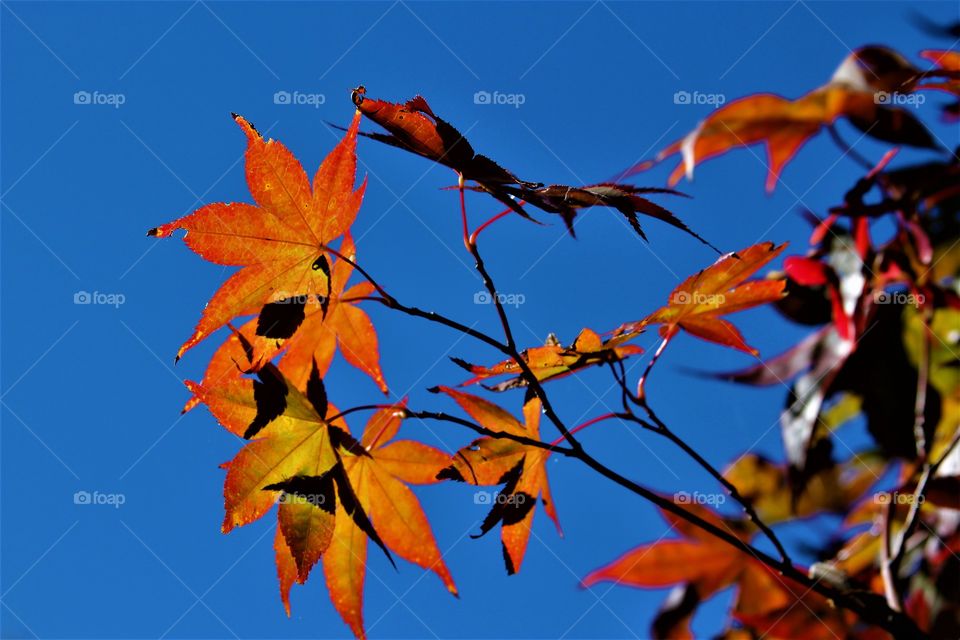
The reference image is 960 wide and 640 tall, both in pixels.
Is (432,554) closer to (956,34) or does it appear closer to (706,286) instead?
(706,286)

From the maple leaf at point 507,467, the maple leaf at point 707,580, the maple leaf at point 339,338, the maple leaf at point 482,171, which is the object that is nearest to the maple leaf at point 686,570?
the maple leaf at point 707,580

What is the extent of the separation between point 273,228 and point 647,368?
1.31 feet

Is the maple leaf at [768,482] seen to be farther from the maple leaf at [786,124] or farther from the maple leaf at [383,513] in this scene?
the maple leaf at [383,513]

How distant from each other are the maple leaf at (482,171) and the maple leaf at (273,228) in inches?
1.7

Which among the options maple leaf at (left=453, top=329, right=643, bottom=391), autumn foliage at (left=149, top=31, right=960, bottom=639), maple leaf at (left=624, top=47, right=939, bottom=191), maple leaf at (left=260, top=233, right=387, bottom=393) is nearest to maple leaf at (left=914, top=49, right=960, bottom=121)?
autumn foliage at (left=149, top=31, right=960, bottom=639)

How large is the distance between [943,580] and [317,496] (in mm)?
878

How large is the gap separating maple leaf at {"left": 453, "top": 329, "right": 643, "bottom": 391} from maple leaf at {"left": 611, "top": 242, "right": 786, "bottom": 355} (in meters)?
0.02

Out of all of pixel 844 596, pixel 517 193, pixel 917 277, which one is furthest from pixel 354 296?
pixel 917 277

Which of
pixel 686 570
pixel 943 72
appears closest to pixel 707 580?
pixel 686 570

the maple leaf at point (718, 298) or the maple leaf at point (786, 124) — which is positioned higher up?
the maple leaf at point (786, 124)

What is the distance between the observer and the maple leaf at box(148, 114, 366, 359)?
737 millimetres

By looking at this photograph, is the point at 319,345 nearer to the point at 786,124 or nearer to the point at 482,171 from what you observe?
the point at 482,171

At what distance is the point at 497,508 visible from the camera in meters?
0.76

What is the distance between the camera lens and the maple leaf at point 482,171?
0.68 metres
